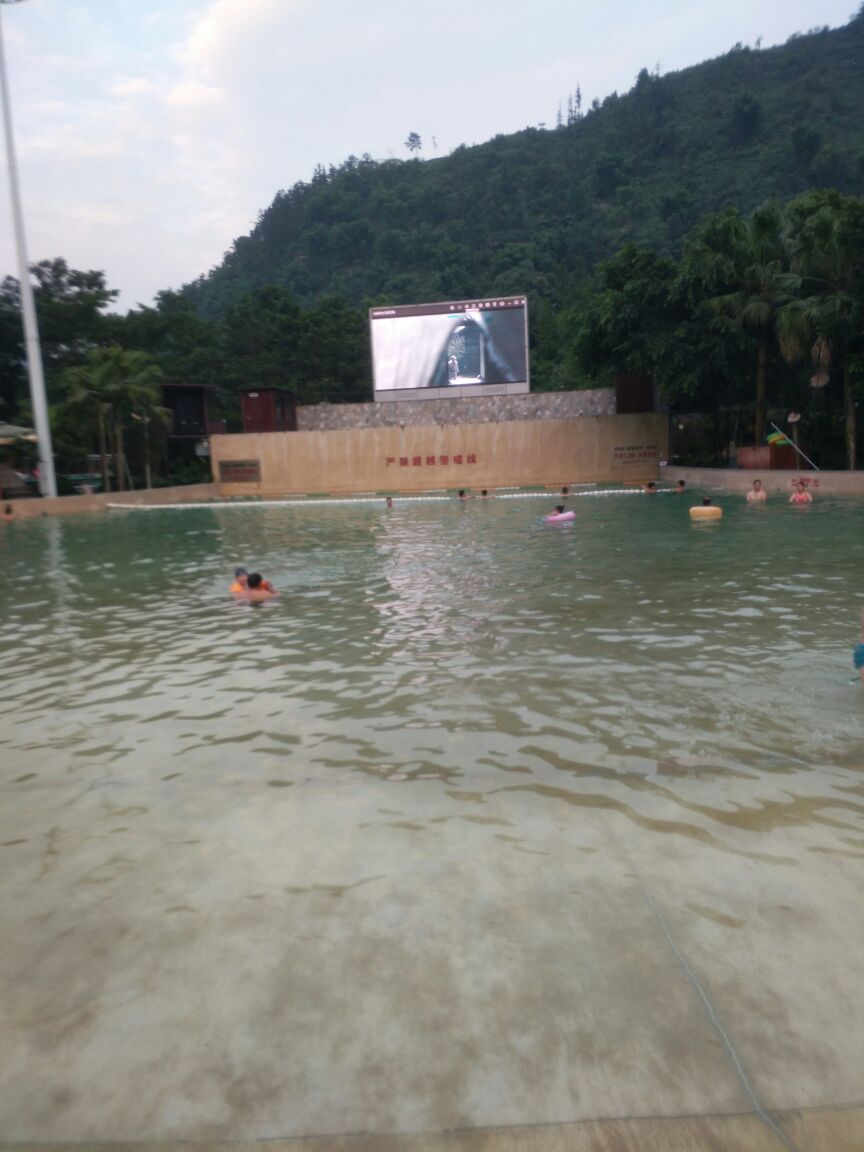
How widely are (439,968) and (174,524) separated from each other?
22738 millimetres

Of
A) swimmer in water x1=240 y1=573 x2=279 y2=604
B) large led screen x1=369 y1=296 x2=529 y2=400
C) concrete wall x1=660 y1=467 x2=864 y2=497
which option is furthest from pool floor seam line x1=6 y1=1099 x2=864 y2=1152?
large led screen x1=369 y1=296 x2=529 y2=400

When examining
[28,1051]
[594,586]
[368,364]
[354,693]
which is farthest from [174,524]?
[368,364]

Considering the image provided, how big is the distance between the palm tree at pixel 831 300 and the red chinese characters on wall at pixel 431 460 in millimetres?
14398

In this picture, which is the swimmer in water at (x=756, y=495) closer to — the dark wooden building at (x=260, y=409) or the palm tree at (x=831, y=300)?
the palm tree at (x=831, y=300)

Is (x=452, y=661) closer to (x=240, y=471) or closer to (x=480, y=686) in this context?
(x=480, y=686)

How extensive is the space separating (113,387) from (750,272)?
2307 cm

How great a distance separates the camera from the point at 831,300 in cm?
2450

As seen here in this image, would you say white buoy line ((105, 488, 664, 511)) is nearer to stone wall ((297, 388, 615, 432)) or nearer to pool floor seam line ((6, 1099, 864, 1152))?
stone wall ((297, 388, 615, 432))

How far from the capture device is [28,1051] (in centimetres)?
267

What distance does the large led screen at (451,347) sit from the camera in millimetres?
35469

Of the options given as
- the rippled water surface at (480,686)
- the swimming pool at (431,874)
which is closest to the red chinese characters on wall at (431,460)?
the rippled water surface at (480,686)

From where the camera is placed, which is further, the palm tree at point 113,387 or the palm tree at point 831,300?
the palm tree at point 113,387

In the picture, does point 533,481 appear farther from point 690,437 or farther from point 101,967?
point 101,967

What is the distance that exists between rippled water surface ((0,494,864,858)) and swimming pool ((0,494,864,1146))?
1.4 inches
